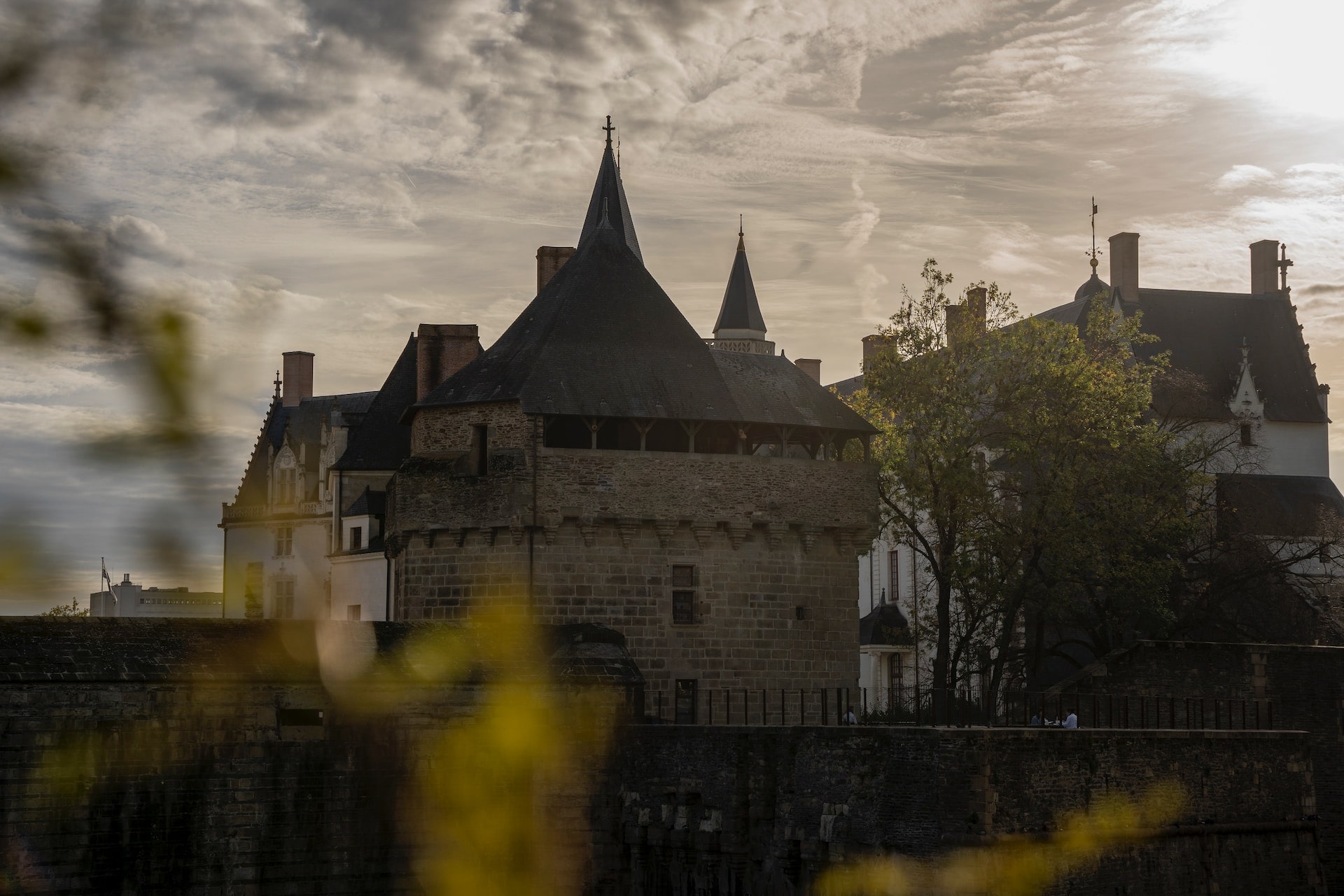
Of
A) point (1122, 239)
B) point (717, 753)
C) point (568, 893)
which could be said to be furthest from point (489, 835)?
point (1122, 239)

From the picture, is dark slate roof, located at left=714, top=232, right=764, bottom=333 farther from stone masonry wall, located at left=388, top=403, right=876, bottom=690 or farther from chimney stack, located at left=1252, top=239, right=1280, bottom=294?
stone masonry wall, located at left=388, top=403, right=876, bottom=690

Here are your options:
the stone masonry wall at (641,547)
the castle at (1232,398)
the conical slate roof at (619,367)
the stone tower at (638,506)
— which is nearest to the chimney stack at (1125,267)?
the castle at (1232,398)

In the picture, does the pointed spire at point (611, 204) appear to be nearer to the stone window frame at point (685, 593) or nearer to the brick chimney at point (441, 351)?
the brick chimney at point (441, 351)

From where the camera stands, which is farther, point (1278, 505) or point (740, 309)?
point (740, 309)

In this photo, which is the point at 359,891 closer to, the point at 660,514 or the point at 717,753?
the point at 717,753

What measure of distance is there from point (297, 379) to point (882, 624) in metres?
23.9

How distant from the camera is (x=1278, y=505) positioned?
55.1 metres

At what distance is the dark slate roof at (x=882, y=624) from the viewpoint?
2247 inches

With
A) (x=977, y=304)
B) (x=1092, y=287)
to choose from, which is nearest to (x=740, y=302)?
(x=1092, y=287)

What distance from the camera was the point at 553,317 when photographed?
34594 millimetres

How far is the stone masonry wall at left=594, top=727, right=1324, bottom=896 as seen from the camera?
2273 centimetres

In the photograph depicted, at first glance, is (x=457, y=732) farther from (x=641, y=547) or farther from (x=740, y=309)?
(x=740, y=309)

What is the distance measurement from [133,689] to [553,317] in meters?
13.2

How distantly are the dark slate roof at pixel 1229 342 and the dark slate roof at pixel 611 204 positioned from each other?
16.0 m
